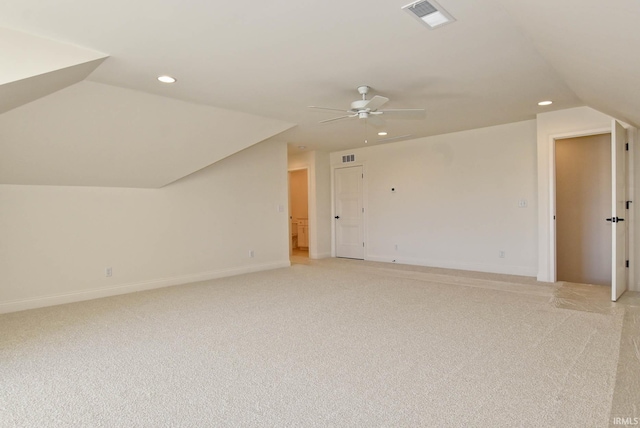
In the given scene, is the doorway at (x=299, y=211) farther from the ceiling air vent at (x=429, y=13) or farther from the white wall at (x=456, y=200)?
the ceiling air vent at (x=429, y=13)

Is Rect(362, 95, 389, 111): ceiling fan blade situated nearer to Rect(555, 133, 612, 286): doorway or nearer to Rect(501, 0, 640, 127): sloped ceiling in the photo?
Rect(501, 0, 640, 127): sloped ceiling

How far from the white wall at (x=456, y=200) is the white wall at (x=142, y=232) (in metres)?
2.13

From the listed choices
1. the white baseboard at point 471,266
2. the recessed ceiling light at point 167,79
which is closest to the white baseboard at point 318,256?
the white baseboard at point 471,266

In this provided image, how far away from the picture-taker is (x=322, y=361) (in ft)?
8.82

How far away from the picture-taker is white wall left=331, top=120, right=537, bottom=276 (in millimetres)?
5785

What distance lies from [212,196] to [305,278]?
2077 millimetres

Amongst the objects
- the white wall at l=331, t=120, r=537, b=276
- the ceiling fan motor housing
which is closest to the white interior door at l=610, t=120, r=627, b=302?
the white wall at l=331, t=120, r=537, b=276

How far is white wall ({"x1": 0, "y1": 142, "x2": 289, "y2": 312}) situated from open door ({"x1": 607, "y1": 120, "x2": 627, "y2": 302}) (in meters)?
5.02

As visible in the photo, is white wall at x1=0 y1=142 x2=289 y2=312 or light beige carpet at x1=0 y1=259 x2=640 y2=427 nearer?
light beige carpet at x1=0 y1=259 x2=640 y2=427

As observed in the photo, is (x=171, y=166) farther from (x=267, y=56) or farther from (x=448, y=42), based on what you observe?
(x=448, y=42)

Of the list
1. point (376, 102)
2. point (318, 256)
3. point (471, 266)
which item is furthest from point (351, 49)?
point (318, 256)

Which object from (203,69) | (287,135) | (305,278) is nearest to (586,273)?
(305,278)

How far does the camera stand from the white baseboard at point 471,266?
5.76 metres

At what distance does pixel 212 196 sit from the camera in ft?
19.8
